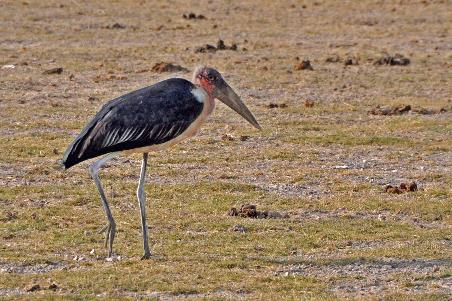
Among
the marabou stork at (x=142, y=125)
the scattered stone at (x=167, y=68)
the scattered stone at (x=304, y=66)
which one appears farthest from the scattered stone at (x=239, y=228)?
the scattered stone at (x=304, y=66)

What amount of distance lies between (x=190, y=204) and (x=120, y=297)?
11.7ft

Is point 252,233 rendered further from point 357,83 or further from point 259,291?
point 357,83

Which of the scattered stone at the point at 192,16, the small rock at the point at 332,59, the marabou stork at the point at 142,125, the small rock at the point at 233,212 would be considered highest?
the marabou stork at the point at 142,125

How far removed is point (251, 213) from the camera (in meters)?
11.7

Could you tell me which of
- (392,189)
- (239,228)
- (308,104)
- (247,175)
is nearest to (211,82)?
(239,228)

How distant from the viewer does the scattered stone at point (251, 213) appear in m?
11.7

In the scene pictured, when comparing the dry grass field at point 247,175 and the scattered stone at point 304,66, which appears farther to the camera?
the scattered stone at point 304,66

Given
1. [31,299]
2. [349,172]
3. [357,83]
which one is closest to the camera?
[31,299]

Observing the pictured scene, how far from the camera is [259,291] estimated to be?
29.4 feet

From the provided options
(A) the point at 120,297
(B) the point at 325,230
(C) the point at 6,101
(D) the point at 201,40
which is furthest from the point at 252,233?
(D) the point at 201,40

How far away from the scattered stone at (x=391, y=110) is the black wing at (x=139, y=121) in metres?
8.53

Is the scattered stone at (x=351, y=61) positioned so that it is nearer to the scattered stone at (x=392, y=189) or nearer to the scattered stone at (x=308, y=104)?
the scattered stone at (x=308, y=104)

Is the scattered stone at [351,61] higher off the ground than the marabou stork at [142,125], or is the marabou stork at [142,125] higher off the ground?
the marabou stork at [142,125]

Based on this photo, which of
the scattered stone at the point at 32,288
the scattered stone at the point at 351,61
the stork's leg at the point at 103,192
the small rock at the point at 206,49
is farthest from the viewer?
the small rock at the point at 206,49
